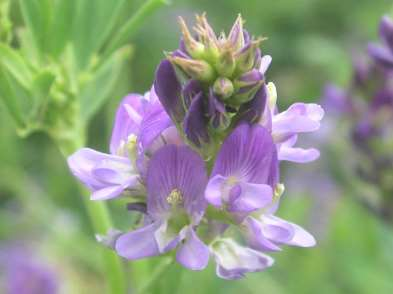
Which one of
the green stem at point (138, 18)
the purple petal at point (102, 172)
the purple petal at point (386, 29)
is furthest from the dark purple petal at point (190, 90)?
the purple petal at point (386, 29)

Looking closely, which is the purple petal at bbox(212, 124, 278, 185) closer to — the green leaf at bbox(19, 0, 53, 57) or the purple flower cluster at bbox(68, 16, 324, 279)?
the purple flower cluster at bbox(68, 16, 324, 279)

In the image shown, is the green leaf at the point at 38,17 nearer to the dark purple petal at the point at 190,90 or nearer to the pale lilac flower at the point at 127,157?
the pale lilac flower at the point at 127,157

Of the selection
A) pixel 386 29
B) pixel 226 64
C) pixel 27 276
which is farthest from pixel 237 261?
pixel 27 276

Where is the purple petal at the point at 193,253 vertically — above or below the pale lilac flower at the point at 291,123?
below

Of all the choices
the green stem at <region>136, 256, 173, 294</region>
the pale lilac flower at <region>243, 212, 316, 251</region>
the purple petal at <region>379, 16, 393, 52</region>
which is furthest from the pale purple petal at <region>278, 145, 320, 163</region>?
the purple petal at <region>379, 16, 393, 52</region>

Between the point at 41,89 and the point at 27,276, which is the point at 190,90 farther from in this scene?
the point at 27,276

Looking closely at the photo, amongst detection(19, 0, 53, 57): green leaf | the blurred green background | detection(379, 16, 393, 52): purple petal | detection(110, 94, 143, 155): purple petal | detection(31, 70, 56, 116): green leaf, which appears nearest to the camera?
detection(110, 94, 143, 155): purple petal

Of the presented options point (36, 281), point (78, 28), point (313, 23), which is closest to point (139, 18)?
point (78, 28)
